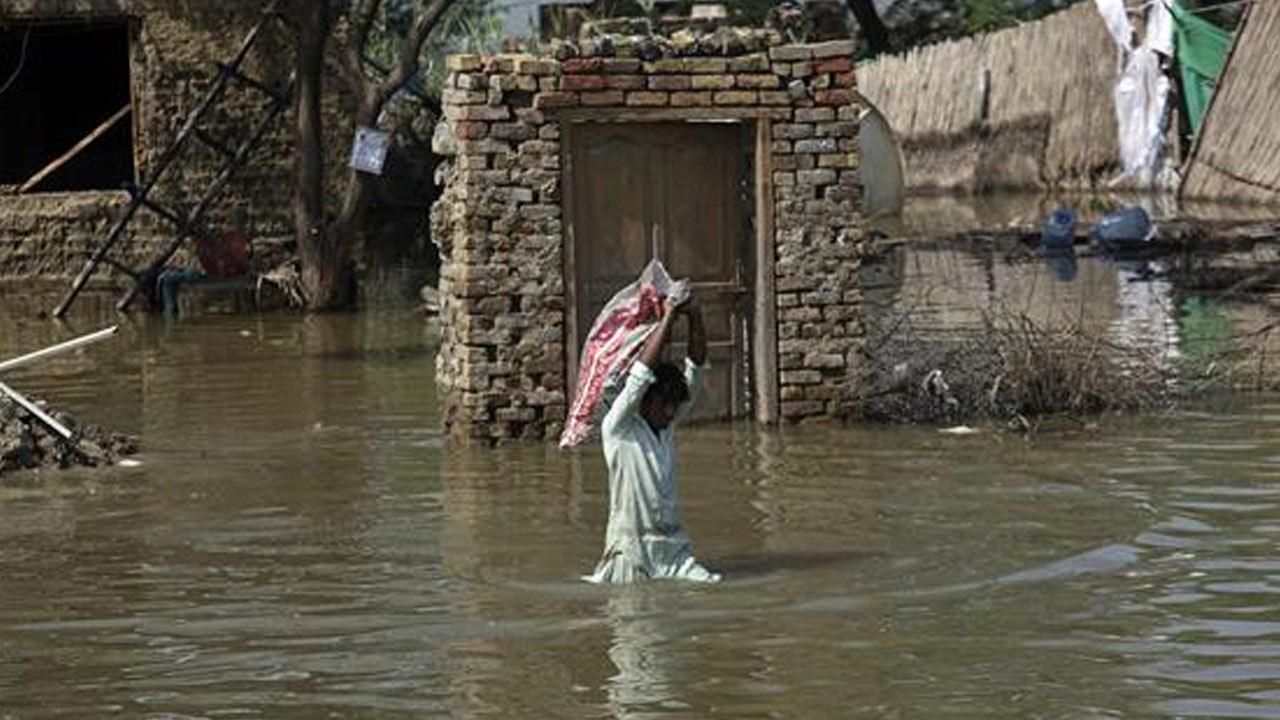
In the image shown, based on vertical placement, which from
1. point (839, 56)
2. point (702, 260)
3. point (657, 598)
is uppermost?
point (839, 56)

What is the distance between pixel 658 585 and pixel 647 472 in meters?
0.45

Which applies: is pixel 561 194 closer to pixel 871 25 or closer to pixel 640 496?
pixel 640 496

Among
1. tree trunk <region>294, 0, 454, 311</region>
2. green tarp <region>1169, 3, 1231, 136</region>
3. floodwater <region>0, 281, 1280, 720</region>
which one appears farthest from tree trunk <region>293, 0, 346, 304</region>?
green tarp <region>1169, 3, 1231, 136</region>

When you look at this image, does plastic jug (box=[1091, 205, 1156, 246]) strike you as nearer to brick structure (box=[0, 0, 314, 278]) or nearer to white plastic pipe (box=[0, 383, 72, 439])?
brick structure (box=[0, 0, 314, 278])

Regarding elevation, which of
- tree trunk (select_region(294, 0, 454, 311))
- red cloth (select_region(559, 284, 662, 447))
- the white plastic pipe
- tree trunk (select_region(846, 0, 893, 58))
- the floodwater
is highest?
tree trunk (select_region(846, 0, 893, 58))

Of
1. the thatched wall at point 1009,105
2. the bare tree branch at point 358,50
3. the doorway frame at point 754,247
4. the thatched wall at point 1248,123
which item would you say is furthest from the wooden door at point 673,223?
the thatched wall at point 1009,105

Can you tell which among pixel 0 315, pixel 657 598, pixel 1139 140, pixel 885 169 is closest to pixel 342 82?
pixel 0 315

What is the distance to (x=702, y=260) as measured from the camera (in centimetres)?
1447

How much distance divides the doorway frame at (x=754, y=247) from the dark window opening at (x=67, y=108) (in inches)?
652

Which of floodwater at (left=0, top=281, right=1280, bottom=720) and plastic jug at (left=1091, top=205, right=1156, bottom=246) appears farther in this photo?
plastic jug at (left=1091, top=205, right=1156, bottom=246)

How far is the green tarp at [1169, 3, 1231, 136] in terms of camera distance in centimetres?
2889

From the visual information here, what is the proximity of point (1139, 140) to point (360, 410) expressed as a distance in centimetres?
1799

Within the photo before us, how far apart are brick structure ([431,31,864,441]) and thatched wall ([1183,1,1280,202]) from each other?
11.6m

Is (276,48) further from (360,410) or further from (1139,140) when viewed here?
(1139,140)
